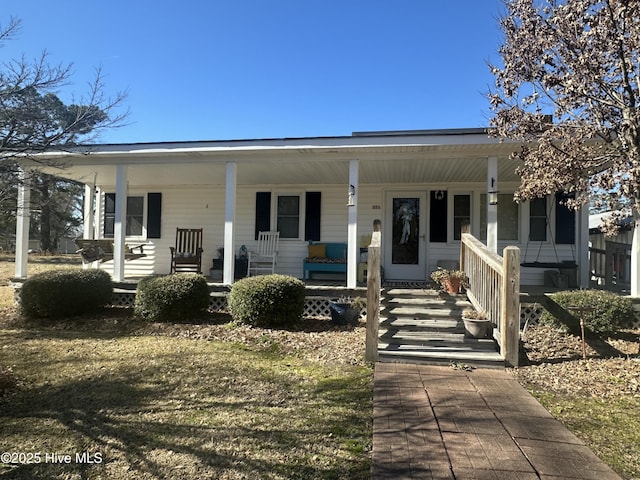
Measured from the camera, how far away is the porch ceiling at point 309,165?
6469 millimetres

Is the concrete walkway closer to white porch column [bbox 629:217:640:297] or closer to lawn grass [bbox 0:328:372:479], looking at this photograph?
lawn grass [bbox 0:328:372:479]

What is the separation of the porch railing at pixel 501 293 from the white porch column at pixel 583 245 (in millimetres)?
3411

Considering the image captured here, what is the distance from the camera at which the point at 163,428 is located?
2.71m

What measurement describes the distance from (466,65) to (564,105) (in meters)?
3.30

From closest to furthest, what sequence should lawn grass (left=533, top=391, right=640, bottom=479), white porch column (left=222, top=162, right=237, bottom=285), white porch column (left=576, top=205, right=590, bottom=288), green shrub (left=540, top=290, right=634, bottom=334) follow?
lawn grass (left=533, top=391, right=640, bottom=479) → green shrub (left=540, top=290, right=634, bottom=334) → white porch column (left=222, top=162, right=237, bottom=285) → white porch column (left=576, top=205, right=590, bottom=288)

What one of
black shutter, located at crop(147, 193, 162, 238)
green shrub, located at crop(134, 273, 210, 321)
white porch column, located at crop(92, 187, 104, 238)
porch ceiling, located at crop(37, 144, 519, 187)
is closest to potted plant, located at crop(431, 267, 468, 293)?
porch ceiling, located at crop(37, 144, 519, 187)

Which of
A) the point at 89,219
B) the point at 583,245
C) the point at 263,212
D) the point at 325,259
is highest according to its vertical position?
the point at 263,212

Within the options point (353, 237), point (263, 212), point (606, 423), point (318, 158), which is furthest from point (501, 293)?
point (263, 212)

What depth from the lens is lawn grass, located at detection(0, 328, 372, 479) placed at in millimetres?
2270

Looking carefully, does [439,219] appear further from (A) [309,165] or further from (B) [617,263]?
(B) [617,263]

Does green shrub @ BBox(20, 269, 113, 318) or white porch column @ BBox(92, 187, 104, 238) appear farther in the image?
white porch column @ BBox(92, 187, 104, 238)

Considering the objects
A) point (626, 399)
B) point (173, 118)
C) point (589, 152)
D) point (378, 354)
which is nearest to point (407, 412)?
point (378, 354)

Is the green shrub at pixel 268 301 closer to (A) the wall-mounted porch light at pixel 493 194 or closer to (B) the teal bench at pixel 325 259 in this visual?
(B) the teal bench at pixel 325 259

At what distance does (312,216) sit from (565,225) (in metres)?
A: 5.50
